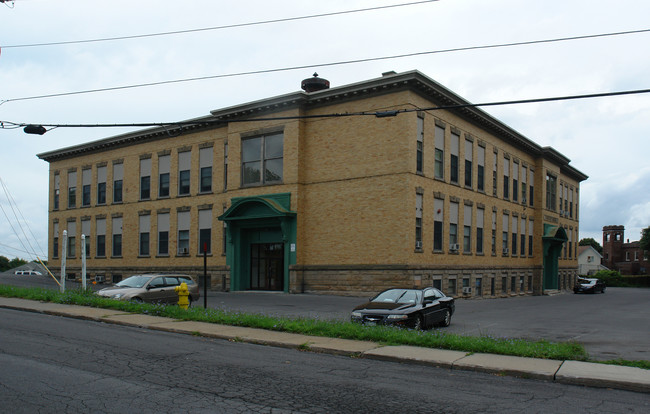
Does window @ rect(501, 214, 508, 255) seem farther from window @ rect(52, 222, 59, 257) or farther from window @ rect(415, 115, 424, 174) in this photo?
window @ rect(52, 222, 59, 257)

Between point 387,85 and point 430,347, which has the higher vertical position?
point 387,85

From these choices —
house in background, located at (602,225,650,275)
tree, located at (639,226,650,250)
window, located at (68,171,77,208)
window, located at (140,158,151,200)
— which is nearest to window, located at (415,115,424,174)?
window, located at (140,158,151,200)

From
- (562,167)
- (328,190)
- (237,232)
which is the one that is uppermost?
(562,167)

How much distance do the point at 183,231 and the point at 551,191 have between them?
3032 centimetres

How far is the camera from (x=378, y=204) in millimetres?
28781

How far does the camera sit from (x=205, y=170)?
1459 inches

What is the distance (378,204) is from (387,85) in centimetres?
593

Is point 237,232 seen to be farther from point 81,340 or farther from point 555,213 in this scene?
point 555,213

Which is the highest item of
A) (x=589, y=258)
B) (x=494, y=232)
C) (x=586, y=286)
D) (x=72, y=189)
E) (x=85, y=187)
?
(x=85, y=187)

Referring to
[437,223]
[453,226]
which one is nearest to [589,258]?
[453,226]

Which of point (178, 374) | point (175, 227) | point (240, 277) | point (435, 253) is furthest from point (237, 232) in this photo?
point (178, 374)

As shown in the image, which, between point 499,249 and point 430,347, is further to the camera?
point 499,249

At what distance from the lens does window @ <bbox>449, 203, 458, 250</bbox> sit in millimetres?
32544

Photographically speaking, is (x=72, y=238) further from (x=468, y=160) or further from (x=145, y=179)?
(x=468, y=160)
